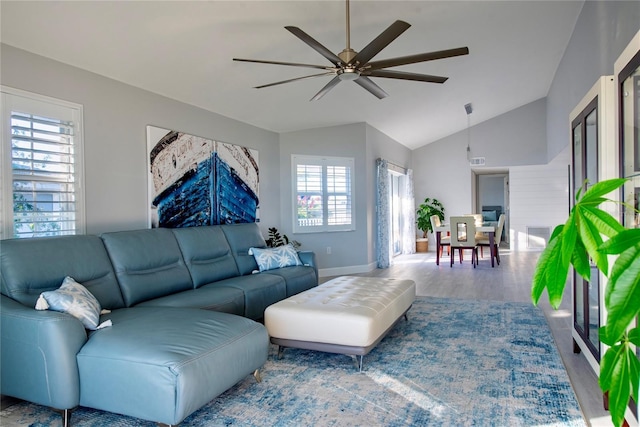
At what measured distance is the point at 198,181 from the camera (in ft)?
15.9

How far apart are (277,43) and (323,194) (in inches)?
129

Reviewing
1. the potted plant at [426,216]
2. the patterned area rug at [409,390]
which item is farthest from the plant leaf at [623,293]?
the potted plant at [426,216]

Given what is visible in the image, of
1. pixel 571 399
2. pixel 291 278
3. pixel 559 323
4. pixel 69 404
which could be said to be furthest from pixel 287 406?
pixel 559 323

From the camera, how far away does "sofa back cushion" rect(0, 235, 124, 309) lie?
2.53m

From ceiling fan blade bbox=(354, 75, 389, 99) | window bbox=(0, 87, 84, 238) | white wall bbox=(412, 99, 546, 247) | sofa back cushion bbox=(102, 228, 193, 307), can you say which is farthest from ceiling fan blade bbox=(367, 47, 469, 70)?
white wall bbox=(412, 99, 546, 247)

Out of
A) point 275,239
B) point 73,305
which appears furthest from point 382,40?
point 275,239

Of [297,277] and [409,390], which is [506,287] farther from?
[409,390]

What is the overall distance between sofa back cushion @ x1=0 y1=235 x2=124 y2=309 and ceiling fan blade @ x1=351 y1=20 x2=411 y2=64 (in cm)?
236

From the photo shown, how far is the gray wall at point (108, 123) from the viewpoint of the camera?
3.22m

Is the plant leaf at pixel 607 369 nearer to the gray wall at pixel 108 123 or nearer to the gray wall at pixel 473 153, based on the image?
the gray wall at pixel 108 123

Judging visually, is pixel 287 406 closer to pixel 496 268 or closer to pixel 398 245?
pixel 496 268

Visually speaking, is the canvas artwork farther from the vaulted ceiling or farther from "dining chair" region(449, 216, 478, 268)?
"dining chair" region(449, 216, 478, 268)

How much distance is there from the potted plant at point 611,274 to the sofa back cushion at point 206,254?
332 cm

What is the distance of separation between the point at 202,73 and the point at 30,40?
1.43 m
